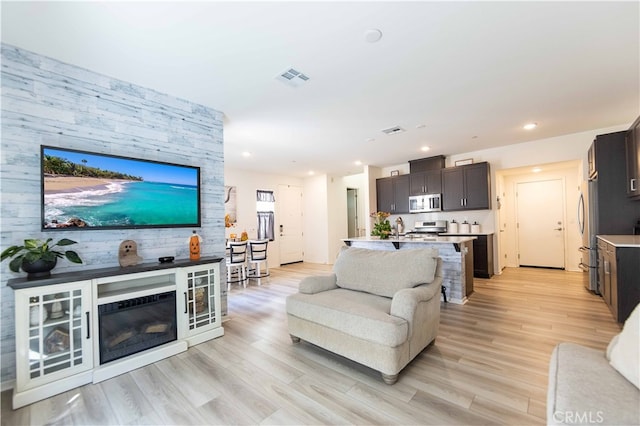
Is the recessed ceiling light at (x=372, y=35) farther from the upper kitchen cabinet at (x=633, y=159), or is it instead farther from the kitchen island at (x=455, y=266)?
the upper kitchen cabinet at (x=633, y=159)

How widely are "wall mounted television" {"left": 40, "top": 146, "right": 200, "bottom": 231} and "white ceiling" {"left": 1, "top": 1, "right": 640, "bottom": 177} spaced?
0.88m

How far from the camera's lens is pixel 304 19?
198 cm

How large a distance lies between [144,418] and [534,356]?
10.1ft

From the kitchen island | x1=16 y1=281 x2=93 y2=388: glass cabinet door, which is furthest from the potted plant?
the kitchen island

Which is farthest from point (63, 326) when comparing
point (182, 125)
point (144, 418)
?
point (182, 125)

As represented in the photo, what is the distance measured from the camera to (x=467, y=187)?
19.2 ft

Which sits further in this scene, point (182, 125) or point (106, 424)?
point (182, 125)

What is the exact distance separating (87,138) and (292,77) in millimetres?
2037

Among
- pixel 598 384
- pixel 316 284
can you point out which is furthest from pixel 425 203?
pixel 598 384

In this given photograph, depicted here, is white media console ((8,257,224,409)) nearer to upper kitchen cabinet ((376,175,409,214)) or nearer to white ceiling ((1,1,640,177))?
white ceiling ((1,1,640,177))

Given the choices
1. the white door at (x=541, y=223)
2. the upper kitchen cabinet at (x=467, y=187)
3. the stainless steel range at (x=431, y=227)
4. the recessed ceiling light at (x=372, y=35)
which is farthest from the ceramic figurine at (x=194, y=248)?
the white door at (x=541, y=223)

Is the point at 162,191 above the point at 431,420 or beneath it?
above

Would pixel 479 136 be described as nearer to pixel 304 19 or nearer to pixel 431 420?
pixel 304 19

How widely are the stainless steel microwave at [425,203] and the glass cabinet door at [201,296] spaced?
195 inches
